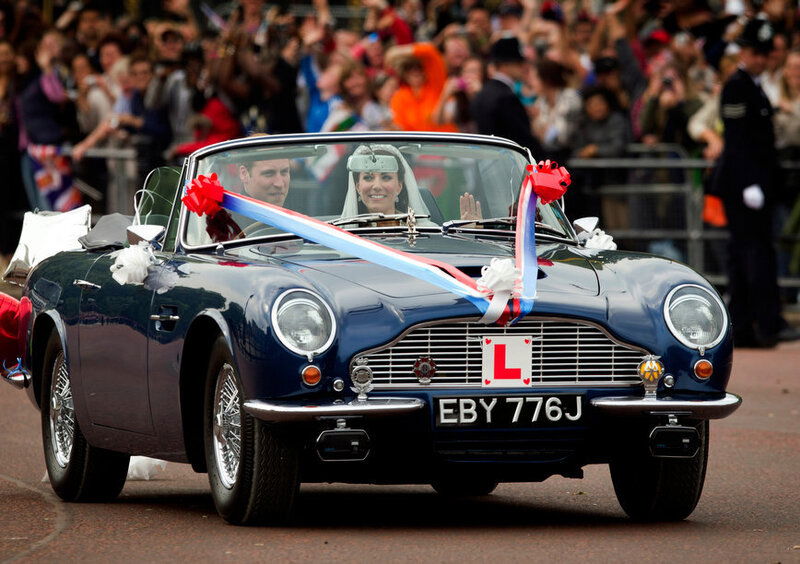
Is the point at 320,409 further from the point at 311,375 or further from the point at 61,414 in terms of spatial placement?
the point at 61,414

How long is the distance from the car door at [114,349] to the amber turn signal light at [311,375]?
4.03 ft

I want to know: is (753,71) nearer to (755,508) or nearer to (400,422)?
(755,508)

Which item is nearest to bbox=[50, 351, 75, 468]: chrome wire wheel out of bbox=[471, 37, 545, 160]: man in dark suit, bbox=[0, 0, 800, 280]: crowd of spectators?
bbox=[471, 37, 545, 160]: man in dark suit

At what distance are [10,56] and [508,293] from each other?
51.4 feet

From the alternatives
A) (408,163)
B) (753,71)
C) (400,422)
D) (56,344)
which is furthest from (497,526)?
(753,71)

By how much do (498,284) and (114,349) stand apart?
2.05 metres

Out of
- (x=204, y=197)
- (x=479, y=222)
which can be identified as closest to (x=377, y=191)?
(x=479, y=222)

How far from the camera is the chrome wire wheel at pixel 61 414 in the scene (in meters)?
9.03

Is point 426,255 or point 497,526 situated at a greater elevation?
point 426,255

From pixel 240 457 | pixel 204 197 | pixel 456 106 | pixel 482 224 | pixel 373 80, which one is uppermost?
pixel 373 80

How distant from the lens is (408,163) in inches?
334

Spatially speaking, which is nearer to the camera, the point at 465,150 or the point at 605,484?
the point at 465,150

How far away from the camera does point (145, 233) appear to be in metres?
8.35

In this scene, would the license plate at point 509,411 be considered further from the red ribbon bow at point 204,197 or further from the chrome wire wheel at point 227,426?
the red ribbon bow at point 204,197
